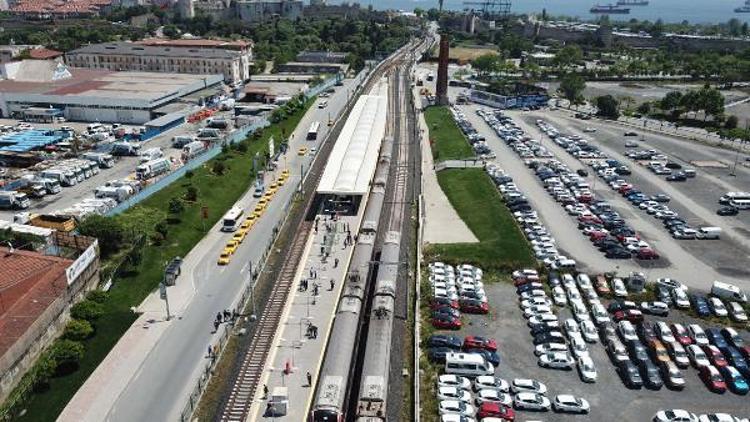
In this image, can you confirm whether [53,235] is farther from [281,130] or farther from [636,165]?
[636,165]

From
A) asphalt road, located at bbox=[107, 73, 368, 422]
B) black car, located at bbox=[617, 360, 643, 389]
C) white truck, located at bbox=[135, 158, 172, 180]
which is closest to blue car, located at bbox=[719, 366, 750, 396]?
black car, located at bbox=[617, 360, 643, 389]

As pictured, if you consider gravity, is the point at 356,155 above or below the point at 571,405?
above

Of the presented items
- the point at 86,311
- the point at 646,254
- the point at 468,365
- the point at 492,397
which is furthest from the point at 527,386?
the point at 86,311

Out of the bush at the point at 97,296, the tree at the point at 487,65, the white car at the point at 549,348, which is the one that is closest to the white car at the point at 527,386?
the white car at the point at 549,348

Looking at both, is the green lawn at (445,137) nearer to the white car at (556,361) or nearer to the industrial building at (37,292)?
the white car at (556,361)

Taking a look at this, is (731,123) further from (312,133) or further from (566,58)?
(312,133)
